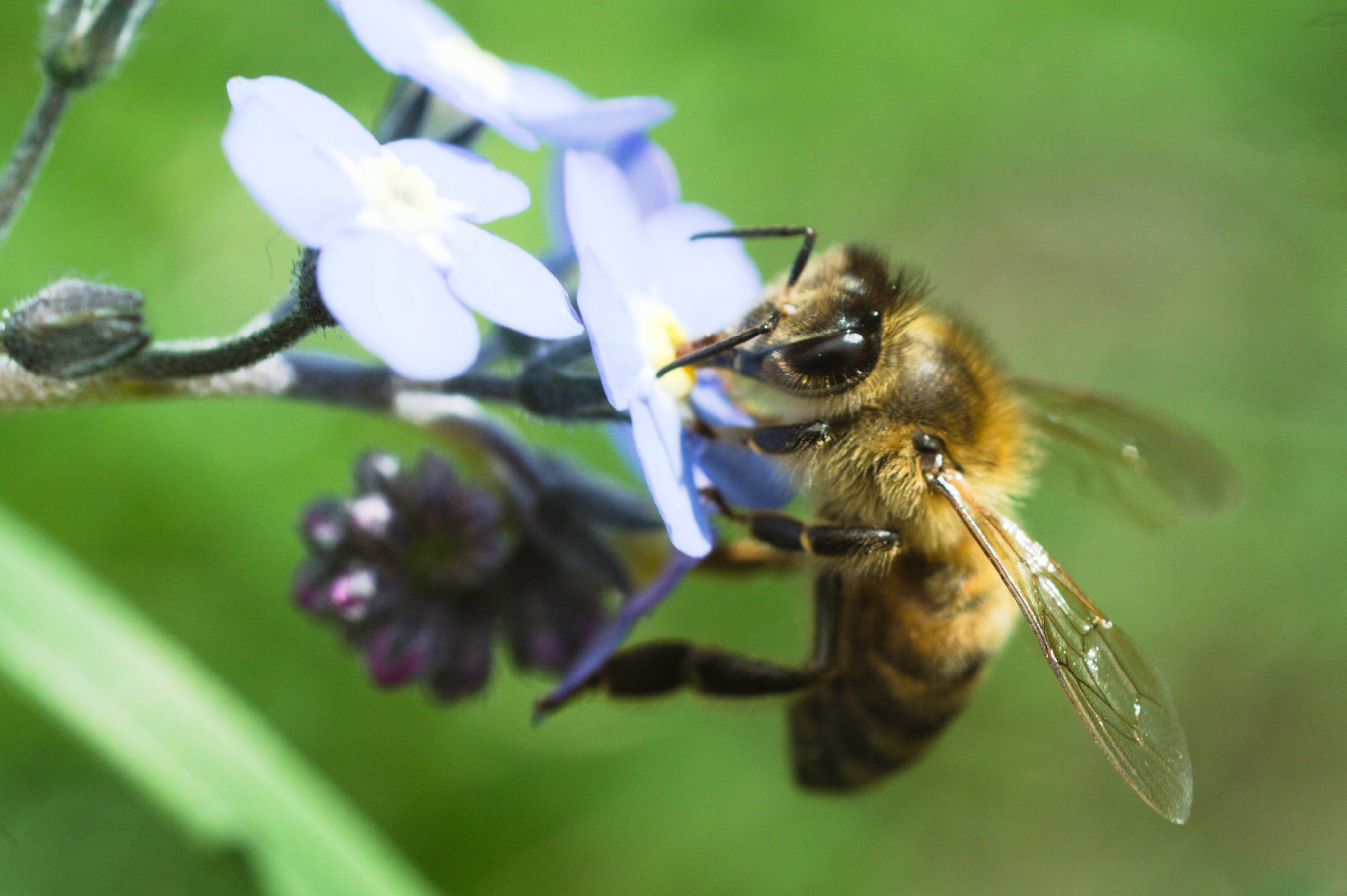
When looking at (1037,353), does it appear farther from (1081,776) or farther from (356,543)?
(356,543)

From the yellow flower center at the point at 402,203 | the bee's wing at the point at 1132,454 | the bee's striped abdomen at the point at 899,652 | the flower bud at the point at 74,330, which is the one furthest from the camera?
the bee's wing at the point at 1132,454

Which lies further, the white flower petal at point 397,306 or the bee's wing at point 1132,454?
the bee's wing at point 1132,454

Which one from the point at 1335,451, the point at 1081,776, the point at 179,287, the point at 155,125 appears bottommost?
the point at 1081,776

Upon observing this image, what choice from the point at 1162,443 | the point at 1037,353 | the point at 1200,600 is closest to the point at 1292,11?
the point at 1037,353

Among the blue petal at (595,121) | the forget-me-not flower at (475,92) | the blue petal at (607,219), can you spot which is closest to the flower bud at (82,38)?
the forget-me-not flower at (475,92)

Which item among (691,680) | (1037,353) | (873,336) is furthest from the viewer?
(1037,353)

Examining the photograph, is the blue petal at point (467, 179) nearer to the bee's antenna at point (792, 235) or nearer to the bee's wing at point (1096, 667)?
the bee's antenna at point (792, 235)

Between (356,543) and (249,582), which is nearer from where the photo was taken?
(356,543)
